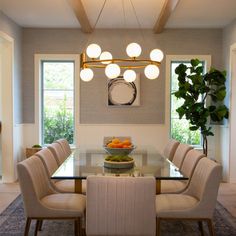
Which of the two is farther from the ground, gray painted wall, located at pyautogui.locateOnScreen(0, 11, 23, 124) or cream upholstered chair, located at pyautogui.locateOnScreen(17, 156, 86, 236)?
gray painted wall, located at pyautogui.locateOnScreen(0, 11, 23, 124)

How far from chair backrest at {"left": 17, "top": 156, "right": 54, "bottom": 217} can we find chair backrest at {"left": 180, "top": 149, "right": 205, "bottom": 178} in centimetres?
146

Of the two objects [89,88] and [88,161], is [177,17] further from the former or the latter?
[88,161]

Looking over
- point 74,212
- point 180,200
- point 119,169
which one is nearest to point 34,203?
point 74,212

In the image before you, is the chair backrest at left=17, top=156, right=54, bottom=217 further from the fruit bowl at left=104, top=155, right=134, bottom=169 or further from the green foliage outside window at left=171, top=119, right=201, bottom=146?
the green foliage outside window at left=171, top=119, right=201, bottom=146

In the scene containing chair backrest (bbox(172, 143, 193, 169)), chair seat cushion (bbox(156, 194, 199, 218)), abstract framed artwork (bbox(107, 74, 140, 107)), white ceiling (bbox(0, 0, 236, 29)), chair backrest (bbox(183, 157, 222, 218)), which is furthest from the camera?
abstract framed artwork (bbox(107, 74, 140, 107))

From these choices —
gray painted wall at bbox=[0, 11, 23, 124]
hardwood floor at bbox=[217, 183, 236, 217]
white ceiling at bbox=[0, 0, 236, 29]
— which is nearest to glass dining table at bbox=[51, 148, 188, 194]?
hardwood floor at bbox=[217, 183, 236, 217]

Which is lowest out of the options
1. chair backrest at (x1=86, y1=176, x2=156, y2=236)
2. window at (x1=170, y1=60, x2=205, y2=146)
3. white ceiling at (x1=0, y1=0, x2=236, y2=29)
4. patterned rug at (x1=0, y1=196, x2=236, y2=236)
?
patterned rug at (x1=0, y1=196, x2=236, y2=236)

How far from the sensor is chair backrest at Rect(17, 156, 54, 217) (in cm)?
266

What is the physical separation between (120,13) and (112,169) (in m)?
3.08

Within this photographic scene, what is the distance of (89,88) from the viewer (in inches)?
245

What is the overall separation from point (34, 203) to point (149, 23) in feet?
13.3

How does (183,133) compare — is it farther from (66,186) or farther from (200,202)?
(200,202)

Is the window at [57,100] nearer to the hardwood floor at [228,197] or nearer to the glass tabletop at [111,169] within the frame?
the glass tabletop at [111,169]

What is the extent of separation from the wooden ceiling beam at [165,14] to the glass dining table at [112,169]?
2.09 metres
